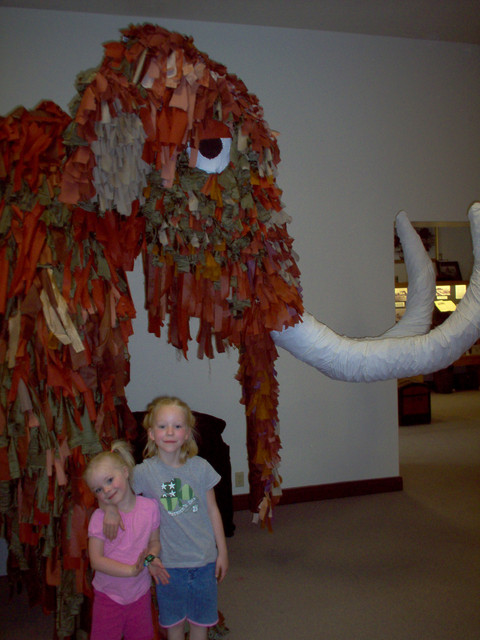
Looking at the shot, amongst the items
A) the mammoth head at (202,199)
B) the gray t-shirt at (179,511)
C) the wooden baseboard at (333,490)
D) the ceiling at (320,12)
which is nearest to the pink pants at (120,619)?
the gray t-shirt at (179,511)

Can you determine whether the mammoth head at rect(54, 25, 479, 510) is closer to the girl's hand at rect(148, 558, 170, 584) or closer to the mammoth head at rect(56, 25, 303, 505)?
the mammoth head at rect(56, 25, 303, 505)

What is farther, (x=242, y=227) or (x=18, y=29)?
(x=18, y=29)

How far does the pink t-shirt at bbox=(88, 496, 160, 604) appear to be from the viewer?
3.77 feet

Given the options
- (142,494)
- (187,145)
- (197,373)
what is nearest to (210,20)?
(197,373)

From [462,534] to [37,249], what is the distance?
2320 millimetres

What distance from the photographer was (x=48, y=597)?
3.73 ft

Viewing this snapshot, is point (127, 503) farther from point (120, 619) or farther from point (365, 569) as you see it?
point (365, 569)

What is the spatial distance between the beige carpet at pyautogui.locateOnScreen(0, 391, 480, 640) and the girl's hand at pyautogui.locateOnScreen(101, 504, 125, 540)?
0.89 meters

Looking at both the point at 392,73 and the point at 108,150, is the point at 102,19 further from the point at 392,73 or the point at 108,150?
the point at 108,150

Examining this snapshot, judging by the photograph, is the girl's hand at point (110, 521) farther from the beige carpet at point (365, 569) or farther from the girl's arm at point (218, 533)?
the beige carpet at point (365, 569)

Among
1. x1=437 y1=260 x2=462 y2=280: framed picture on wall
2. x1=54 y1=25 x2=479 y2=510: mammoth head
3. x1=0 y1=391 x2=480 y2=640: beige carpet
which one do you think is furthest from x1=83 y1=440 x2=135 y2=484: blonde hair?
x1=437 y1=260 x2=462 y2=280: framed picture on wall

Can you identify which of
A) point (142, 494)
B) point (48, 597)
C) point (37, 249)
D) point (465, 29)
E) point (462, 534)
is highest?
point (465, 29)

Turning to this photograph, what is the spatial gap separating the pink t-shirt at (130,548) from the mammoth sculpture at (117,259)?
0.05 meters

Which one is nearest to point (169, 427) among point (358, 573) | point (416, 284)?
point (416, 284)
